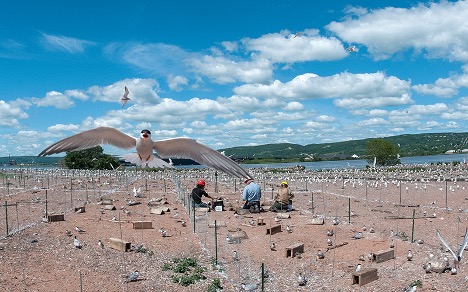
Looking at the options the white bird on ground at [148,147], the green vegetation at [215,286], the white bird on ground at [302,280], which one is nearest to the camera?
the white bird on ground at [148,147]

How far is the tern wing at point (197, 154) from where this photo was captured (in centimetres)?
499

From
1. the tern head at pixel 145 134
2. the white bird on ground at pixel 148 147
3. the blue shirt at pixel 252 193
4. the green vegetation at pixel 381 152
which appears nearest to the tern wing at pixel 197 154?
the white bird on ground at pixel 148 147

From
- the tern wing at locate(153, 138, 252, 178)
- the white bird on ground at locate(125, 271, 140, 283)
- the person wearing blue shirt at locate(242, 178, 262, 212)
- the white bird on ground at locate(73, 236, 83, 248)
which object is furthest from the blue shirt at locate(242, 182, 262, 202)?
the tern wing at locate(153, 138, 252, 178)

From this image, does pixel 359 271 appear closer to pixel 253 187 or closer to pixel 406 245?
pixel 406 245

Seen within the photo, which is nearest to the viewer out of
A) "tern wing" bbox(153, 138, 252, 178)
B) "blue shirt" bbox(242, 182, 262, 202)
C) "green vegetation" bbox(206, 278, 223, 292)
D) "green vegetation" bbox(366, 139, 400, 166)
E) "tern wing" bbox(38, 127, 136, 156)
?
"tern wing" bbox(153, 138, 252, 178)

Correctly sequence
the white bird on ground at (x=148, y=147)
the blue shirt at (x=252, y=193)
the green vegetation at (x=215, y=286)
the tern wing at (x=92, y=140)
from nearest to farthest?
1. the white bird on ground at (x=148, y=147)
2. the tern wing at (x=92, y=140)
3. the green vegetation at (x=215, y=286)
4. the blue shirt at (x=252, y=193)

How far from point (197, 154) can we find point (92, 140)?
4.75 feet

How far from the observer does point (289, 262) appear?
931cm

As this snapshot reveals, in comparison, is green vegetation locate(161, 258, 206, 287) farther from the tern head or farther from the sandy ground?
the tern head

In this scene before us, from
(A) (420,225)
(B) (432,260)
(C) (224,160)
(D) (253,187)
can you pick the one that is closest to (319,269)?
(B) (432,260)

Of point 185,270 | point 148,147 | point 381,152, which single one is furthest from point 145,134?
point 381,152

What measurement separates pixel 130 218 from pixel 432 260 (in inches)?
355

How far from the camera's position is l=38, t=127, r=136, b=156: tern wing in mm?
5430

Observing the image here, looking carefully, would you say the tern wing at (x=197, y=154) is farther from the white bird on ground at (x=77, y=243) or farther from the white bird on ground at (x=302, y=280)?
the white bird on ground at (x=77, y=243)
